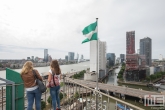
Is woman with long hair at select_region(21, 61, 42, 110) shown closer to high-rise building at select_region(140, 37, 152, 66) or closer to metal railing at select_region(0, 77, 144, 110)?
metal railing at select_region(0, 77, 144, 110)

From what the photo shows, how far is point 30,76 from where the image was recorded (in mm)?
2473

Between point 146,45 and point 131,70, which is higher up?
point 146,45

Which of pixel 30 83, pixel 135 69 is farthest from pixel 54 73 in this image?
pixel 135 69

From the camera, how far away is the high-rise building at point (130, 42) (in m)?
66.1

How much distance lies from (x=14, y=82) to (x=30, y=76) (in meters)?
0.79

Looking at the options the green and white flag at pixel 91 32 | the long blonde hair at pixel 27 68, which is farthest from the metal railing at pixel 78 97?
the green and white flag at pixel 91 32

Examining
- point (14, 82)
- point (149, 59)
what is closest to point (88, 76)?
point (14, 82)

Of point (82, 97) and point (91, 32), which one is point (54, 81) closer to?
point (82, 97)

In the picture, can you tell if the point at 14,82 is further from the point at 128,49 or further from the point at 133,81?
the point at 128,49

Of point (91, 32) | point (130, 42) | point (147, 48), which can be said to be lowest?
point (91, 32)

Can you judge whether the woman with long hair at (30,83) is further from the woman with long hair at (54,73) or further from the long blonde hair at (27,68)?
the woman with long hair at (54,73)

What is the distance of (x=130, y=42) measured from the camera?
6756 centimetres

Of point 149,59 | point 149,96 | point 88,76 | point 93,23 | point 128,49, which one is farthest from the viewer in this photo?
point 149,59

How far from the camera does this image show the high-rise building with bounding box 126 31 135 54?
66.1 m
